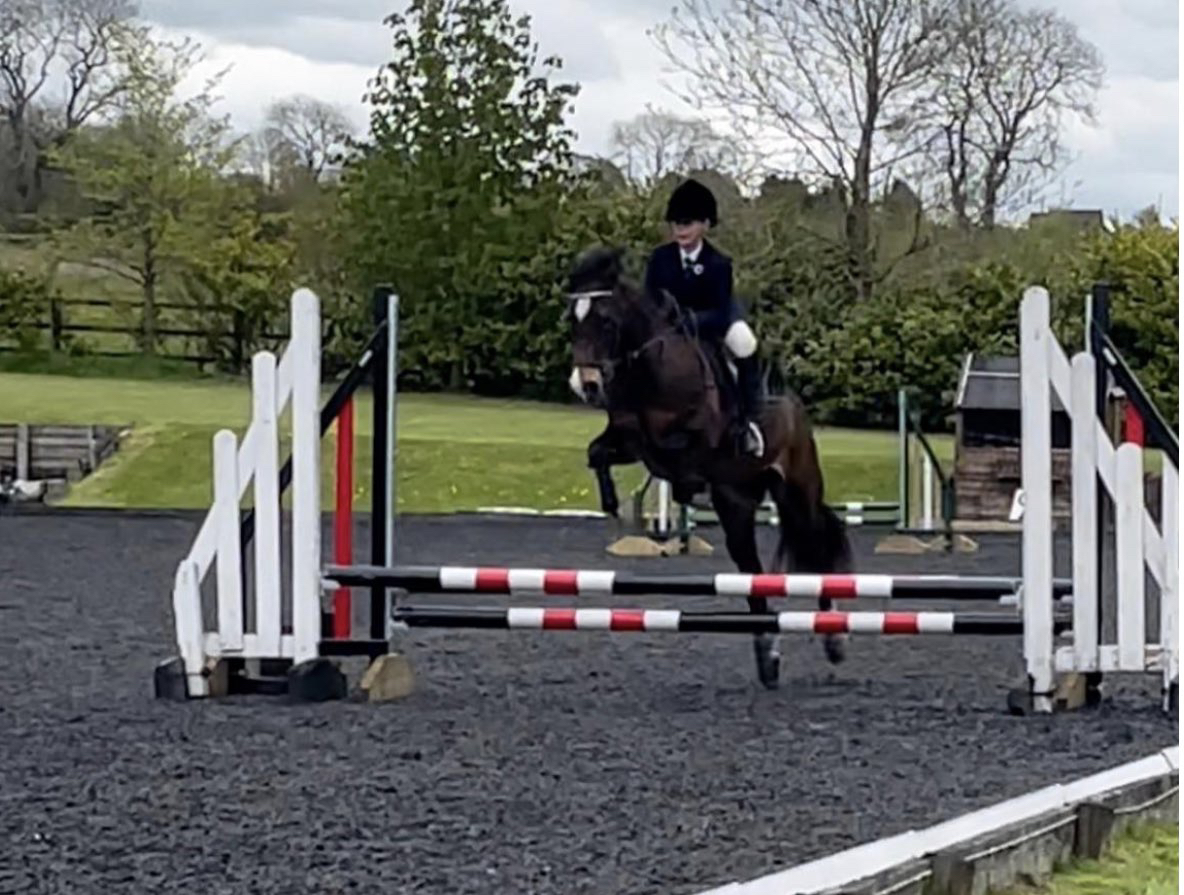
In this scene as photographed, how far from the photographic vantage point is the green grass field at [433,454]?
25.4 metres

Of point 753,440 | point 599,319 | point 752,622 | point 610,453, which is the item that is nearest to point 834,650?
point 753,440

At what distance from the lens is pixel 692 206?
8430 millimetres

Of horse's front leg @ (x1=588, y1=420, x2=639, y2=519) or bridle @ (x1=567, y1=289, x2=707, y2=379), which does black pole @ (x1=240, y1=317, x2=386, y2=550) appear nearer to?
bridle @ (x1=567, y1=289, x2=707, y2=379)

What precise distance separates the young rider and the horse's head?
1.05 ft

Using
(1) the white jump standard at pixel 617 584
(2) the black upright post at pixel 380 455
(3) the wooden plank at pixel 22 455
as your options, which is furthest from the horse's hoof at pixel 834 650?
(3) the wooden plank at pixel 22 455

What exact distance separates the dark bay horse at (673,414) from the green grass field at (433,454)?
15.1 m

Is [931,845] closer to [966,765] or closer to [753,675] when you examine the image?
[966,765]

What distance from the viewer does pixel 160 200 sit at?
141ft

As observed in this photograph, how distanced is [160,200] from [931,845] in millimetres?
40336

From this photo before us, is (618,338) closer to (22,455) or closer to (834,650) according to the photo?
(834,650)

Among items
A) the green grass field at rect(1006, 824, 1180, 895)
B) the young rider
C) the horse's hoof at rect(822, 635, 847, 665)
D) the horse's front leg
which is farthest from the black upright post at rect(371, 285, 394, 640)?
the green grass field at rect(1006, 824, 1180, 895)

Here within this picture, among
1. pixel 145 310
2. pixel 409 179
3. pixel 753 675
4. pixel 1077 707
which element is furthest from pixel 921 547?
pixel 145 310

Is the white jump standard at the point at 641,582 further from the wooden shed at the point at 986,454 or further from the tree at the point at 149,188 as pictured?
the tree at the point at 149,188

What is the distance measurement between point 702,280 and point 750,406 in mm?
582
